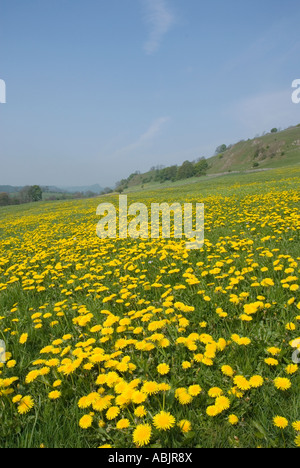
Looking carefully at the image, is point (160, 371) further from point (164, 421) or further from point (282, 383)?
point (282, 383)

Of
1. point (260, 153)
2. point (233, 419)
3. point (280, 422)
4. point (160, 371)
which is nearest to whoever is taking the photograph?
point (280, 422)

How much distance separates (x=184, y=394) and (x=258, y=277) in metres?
2.22

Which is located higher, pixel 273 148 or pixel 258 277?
pixel 273 148

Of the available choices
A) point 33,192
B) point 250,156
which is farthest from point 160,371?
point 250,156

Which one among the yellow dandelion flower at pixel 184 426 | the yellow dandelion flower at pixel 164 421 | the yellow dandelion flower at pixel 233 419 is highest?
the yellow dandelion flower at pixel 164 421

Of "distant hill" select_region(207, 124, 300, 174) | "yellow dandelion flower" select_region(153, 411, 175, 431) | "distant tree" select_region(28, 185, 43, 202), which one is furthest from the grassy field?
"distant tree" select_region(28, 185, 43, 202)

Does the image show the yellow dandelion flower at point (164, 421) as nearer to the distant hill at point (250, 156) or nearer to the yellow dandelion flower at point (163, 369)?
the yellow dandelion flower at point (163, 369)

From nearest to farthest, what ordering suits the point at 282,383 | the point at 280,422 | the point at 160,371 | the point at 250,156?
the point at 280,422
the point at 282,383
the point at 160,371
the point at 250,156

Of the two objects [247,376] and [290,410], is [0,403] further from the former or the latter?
[290,410]

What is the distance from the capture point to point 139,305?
A: 10.5 ft

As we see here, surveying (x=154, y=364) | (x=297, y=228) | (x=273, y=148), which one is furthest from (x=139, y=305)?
(x=273, y=148)

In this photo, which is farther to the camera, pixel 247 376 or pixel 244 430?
pixel 247 376

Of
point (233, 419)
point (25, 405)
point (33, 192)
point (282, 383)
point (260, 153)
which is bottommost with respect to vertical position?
point (25, 405)

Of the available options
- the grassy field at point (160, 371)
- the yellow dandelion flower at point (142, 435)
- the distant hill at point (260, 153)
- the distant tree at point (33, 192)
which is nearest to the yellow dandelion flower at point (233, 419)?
the grassy field at point (160, 371)
